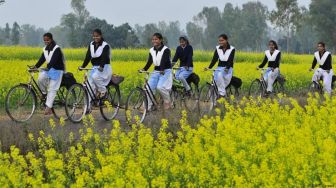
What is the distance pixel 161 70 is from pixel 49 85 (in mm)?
2153

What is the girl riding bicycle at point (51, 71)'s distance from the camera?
11.3 metres

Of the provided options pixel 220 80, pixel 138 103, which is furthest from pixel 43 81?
pixel 220 80

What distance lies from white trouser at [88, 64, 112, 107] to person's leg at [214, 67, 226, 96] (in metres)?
3.10

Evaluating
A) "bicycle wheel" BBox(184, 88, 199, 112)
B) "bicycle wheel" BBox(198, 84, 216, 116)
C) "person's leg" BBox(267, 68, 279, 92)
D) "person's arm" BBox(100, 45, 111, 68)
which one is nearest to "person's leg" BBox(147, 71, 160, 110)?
"person's arm" BBox(100, 45, 111, 68)

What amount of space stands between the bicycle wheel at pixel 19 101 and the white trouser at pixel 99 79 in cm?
114

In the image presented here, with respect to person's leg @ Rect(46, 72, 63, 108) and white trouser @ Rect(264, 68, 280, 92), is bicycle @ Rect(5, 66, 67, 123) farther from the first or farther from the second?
white trouser @ Rect(264, 68, 280, 92)

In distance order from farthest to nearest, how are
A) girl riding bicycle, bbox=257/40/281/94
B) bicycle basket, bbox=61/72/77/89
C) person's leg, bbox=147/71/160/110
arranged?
girl riding bicycle, bbox=257/40/281/94
person's leg, bbox=147/71/160/110
bicycle basket, bbox=61/72/77/89

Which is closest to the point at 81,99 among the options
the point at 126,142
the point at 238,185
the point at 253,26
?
the point at 126,142

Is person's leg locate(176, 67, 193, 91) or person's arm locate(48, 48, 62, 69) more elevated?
person's arm locate(48, 48, 62, 69)

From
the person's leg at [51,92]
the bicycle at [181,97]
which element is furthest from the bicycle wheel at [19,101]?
the bicycle at [181,97]

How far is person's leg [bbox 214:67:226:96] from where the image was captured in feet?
45.8

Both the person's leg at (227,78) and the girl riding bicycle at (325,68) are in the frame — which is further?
the girl riding bicycle at (325,68)

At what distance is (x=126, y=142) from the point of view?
7211 mm

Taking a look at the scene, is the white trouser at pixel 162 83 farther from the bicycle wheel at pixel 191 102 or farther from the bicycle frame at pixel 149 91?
the bicycle wheel at pixel 191 102
